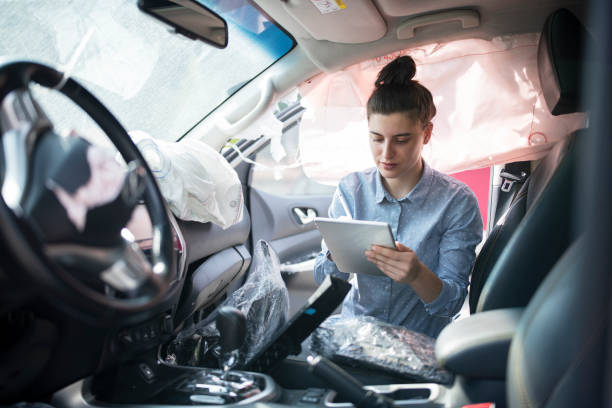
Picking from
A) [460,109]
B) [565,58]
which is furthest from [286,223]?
[565,58]

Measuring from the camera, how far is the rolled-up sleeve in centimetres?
135

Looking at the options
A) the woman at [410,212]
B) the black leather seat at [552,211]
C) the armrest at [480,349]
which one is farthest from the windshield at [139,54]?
the armrest at [480,349]

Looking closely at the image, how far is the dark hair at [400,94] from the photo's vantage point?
1424 mm

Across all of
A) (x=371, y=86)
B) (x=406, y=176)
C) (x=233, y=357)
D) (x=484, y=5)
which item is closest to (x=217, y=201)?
(x=233, y=357)

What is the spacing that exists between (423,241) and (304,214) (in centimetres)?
105

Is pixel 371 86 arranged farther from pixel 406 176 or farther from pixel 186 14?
pixel 186 14

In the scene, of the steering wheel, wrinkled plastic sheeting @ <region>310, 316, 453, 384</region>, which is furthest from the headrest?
the steering wheel

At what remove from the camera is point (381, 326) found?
1.32m

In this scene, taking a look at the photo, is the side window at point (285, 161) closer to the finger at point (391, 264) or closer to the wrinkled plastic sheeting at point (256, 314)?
the wrinkled plastic sheeting at point (256, 314)

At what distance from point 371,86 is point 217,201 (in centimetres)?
75

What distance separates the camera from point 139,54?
158 cm

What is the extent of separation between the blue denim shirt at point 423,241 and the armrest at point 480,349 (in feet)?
1.23

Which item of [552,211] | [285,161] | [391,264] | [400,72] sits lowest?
[391,264]

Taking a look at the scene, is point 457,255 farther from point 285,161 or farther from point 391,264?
point 285,161
